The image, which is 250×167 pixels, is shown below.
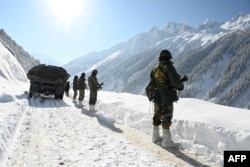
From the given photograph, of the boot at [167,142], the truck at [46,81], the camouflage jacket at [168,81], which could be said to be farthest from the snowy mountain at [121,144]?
the truck at [46,81]

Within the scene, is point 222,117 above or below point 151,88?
below

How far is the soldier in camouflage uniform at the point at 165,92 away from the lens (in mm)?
7367

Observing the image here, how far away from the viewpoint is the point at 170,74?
7414mm

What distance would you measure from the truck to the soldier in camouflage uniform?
15033 millimetres

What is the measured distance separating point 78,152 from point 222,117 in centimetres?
378

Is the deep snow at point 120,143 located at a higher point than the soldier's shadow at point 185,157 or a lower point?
higher

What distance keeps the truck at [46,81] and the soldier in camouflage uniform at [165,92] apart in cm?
1503

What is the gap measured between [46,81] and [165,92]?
52.3ft

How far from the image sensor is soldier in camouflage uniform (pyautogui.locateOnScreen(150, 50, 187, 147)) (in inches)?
290

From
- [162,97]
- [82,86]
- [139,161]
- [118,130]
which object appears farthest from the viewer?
[82,86]

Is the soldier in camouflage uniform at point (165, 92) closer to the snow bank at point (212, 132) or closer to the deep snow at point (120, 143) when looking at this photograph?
the deep snow at point (120, 143)

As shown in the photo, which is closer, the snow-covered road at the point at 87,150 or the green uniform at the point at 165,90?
the snow-covered road at the point at 87,150

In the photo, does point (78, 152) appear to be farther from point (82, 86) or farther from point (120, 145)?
point (82, 86)

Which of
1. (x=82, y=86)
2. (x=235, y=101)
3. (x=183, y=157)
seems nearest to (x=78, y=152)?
(x=183, y=157)
